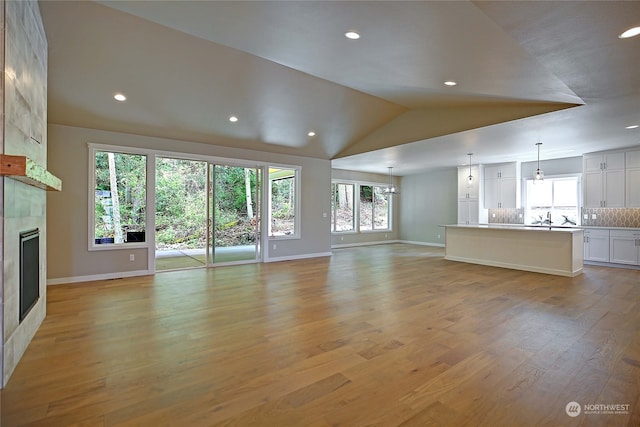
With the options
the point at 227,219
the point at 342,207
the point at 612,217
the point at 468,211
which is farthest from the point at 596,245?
the point at 227,219

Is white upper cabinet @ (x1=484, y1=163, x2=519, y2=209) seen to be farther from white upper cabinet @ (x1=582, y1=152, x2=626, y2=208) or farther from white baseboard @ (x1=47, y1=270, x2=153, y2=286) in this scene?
white baseboard @ (x1=47, y1=270, x2=153, y2=286)

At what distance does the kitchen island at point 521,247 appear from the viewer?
6.05 m

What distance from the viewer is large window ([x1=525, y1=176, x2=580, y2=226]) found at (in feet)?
27.2

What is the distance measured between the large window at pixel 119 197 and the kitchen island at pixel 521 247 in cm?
704

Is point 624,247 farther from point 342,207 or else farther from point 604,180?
point 342,207

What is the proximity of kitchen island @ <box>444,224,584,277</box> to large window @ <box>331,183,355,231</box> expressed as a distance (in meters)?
3.74

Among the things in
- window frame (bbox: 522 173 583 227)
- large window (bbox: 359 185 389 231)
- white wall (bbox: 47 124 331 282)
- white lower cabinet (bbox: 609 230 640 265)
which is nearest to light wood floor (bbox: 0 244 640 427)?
white wall (bbox: 47 124 331 282)

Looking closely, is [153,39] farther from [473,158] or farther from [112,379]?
[473,158]

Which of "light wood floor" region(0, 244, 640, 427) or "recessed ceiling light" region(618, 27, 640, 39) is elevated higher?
"recessed ceiling light" region(618, 27, 640, 39)

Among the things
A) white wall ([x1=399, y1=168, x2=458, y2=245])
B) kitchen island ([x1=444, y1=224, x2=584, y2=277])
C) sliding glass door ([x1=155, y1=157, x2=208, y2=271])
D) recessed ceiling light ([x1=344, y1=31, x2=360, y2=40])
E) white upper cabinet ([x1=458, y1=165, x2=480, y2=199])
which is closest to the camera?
recessed ceiling light ([x1=344, y1=31, x2=360, y2=40])

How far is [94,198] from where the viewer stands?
5582 mm

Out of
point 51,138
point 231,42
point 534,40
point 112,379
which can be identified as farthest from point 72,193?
point 534,40

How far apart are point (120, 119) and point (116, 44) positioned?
185 cm

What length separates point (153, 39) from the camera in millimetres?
3906
